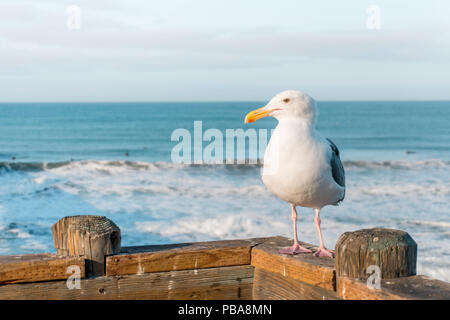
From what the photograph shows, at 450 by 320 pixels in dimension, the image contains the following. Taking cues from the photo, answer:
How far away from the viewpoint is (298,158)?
3.32 metres

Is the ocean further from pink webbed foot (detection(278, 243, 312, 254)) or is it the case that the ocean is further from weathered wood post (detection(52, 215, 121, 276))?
weathered wood post (detection(52, 215, 121, 276))

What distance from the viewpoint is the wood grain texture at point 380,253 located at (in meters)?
2.53

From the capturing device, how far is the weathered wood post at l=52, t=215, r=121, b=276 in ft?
9.87

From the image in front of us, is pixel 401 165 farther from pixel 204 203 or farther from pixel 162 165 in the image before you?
pixel 204 203

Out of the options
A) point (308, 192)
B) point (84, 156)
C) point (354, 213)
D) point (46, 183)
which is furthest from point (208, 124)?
point (308, 192)

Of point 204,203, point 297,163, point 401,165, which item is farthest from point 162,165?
point 297,163

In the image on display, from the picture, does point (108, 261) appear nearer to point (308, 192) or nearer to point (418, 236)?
point (308, 192)

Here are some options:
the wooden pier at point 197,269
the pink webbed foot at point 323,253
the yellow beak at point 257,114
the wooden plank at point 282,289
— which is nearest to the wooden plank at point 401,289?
the wooden pier at point 197,269

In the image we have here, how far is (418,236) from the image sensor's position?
11.7 metres

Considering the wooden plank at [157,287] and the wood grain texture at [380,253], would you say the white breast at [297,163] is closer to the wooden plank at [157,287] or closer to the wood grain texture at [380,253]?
the wooden plank at [157,287]

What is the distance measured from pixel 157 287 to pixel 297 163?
107 centimetres

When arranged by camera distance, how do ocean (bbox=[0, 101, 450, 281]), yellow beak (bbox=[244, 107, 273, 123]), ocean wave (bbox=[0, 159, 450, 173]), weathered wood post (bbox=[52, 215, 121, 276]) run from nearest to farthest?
1. weathered wood post (bbox=[52, 215, 121, 276])
2. yellow beak (bbox=[244, 107, 273, 123])
3. ocean (bbox=[0, 101, 450, 281])
4. ocean wave (bbox=[0, 159, 450, 173])

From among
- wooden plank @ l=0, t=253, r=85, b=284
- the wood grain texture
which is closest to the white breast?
the wood grain texture

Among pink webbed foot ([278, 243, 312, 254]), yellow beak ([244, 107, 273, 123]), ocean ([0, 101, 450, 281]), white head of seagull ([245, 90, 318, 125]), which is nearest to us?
pink webbed foot ([278, 243, 312, 254])
